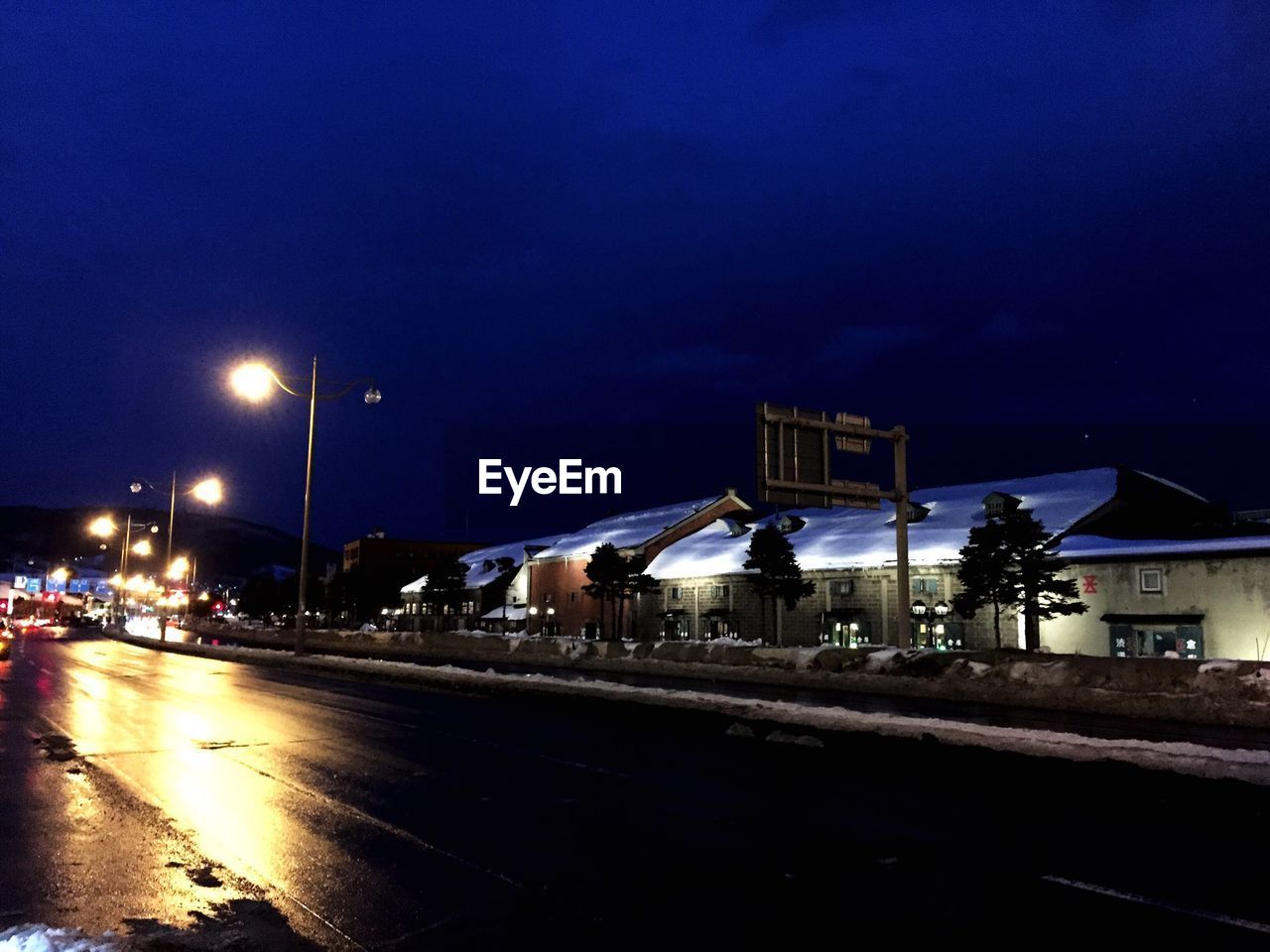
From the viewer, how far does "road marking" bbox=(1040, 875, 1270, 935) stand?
19.0ft

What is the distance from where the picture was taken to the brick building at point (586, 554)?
249 feet

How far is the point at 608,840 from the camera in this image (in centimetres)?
784

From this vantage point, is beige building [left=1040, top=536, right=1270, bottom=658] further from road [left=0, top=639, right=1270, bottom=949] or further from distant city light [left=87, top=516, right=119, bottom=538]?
distant city light [left=87, top=516, right=119, bottom=538]

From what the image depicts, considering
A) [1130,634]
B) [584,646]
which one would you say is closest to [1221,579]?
[1130,634]

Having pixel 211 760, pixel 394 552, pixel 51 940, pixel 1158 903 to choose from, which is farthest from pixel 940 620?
pixel 394 552

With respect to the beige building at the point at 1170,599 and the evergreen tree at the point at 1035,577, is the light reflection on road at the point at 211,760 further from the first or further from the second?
the beige building at the point at 1170,599

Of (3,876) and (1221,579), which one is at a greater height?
(1221,579)

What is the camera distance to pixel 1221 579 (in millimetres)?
40438

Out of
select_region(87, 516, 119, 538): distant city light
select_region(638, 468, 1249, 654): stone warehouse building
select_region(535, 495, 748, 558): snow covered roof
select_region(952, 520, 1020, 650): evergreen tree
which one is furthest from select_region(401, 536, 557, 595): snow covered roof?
select_region(952, 520, 1020, 650): evergreen tree

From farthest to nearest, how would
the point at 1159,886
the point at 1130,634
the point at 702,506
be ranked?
the point at 702,506
the point at 1130,634
the point at 1159,886

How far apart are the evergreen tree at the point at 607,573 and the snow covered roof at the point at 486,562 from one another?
25.6 m

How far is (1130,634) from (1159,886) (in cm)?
4102

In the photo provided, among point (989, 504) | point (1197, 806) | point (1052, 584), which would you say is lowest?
point (1197, 806)

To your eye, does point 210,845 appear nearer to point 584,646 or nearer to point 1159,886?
point 1159,886
